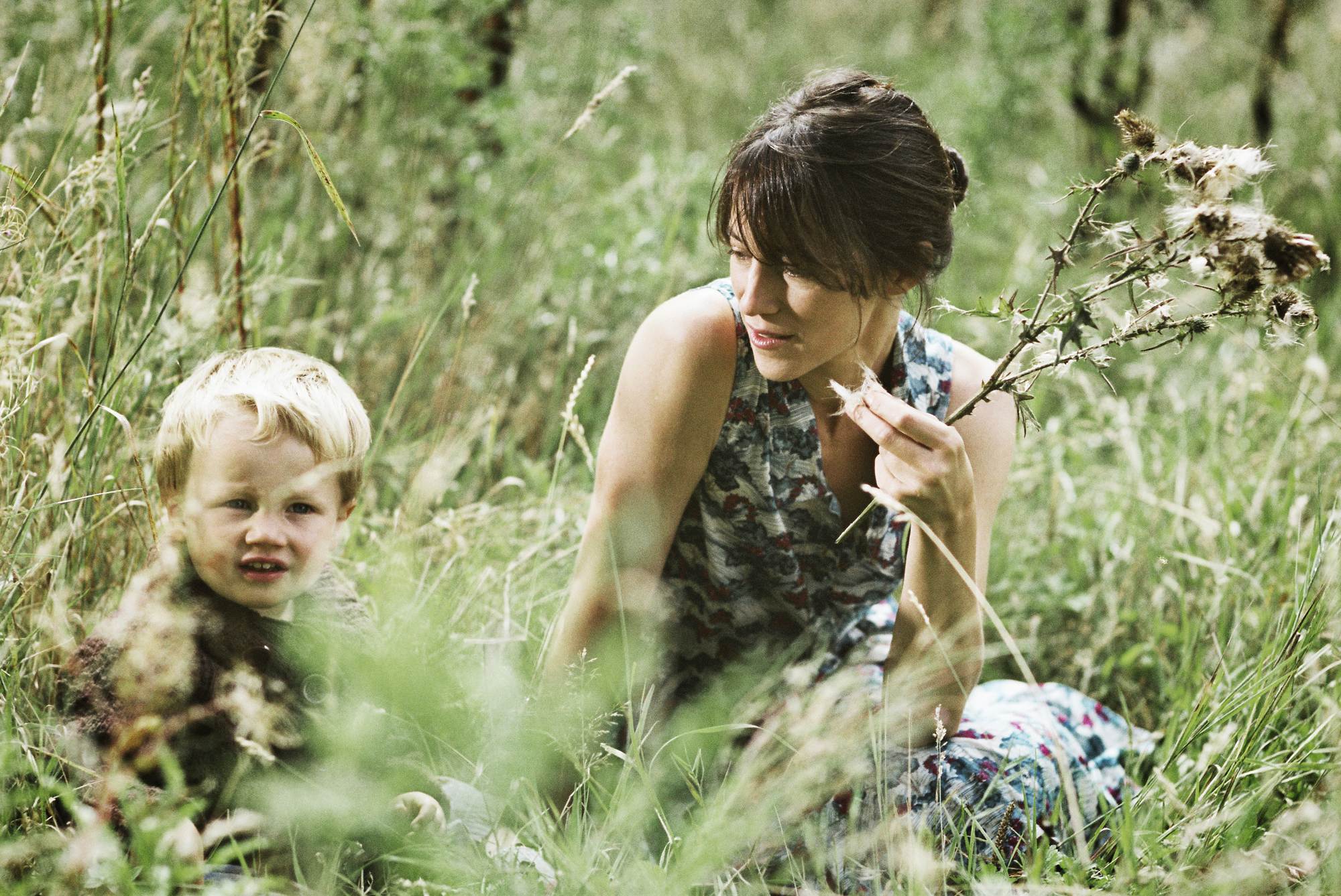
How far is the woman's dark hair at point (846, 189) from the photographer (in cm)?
148

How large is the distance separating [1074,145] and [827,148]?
418cm

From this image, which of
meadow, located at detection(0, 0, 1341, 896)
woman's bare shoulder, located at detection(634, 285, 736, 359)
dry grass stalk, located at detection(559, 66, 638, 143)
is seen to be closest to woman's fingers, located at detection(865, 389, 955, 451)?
meadow, located at detection(0, 0, 1341, 896)

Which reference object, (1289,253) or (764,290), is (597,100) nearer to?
(764,290)

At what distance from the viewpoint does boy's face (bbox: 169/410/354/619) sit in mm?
1323

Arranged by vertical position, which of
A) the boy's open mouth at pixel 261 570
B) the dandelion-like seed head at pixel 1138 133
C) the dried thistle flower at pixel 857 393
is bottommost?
the boy's open mouth at pixel 261 570

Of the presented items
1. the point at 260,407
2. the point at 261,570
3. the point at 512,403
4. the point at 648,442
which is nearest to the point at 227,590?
the point at 261,570

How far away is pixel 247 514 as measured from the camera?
1347 millimetres

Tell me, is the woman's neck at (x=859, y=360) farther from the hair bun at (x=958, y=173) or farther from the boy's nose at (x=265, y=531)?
the boy's nose at (x=265, y=531)

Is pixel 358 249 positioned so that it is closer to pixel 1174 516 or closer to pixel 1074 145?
pixel 1174 516

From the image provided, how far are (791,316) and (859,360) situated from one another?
9.2 inches

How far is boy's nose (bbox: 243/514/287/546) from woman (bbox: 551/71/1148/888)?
1.50ft

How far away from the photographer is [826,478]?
1835mm

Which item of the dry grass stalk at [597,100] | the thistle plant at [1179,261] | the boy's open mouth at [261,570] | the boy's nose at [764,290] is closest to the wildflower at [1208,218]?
the thistle plant at [1179,261]

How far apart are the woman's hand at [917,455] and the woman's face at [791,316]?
9 centimetres
